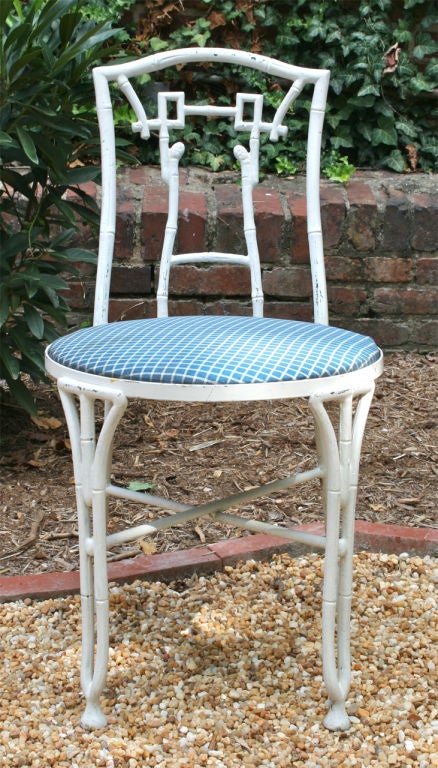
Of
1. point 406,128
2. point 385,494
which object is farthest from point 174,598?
point 406,128

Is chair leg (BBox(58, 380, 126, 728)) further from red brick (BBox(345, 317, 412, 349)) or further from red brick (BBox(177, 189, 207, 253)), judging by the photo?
red brick (BBox(345, 317, 412, 349))

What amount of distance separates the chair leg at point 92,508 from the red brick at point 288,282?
1.79 metres

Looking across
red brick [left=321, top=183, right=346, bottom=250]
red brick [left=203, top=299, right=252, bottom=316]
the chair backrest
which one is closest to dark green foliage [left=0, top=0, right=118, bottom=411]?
the chair backrest

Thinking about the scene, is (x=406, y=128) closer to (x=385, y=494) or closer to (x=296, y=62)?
(x=296, y=62)

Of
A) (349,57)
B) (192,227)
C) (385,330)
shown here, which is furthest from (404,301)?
(349,57)

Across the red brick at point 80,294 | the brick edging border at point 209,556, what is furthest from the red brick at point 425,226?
the brick edging border at point 209,556

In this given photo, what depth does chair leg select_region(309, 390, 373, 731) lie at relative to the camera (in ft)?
4.99

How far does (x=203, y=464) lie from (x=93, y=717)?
3.77ft

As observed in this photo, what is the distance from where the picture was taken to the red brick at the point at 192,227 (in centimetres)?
320

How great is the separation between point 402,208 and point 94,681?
7.33 feet

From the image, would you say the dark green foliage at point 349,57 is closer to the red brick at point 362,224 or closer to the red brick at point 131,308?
the red brick at point 362,224

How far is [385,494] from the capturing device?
2.58 metres

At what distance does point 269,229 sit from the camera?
3238mm

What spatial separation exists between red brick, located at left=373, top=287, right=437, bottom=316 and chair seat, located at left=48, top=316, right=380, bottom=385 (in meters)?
1.73
